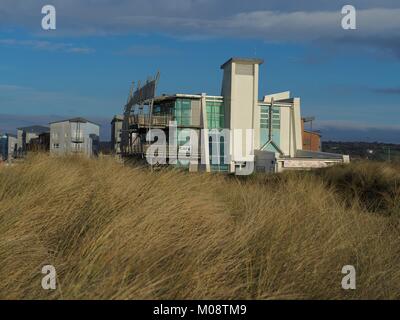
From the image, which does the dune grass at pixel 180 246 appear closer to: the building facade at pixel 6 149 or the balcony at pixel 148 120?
the building facade at pixel 6 149

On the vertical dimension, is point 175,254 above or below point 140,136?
below

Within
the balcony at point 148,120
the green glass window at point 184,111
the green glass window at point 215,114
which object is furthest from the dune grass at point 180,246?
the green glass window at point 215,114

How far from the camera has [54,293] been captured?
143 inches

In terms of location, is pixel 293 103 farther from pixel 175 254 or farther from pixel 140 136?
pixel 175 254

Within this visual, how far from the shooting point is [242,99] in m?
48.2

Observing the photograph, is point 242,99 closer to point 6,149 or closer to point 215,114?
point 215,114

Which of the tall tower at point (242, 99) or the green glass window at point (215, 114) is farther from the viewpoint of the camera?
the green glass window at point (215, 114)

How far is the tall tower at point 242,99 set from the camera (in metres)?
47.8

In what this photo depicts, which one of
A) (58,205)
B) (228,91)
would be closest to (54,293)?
(58,205)

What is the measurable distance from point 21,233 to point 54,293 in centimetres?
140

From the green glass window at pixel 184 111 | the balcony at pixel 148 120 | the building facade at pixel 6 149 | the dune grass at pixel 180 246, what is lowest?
the dune grass at pixel 180 246

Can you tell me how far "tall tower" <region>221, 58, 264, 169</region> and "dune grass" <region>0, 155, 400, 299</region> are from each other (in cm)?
4089

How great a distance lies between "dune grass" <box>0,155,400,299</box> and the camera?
3.94 meters
